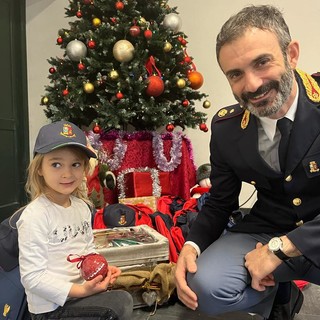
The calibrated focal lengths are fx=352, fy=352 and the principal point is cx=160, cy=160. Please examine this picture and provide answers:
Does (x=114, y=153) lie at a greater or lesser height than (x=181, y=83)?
lesser

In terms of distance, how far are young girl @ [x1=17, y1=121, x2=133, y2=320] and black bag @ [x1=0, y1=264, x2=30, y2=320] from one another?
0.37 ft

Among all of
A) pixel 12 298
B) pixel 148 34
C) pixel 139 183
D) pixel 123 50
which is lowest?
pixel 12 298

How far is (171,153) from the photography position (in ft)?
8.08

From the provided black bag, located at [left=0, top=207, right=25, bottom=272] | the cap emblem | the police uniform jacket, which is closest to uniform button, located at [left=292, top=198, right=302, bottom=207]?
the police uniform jacket

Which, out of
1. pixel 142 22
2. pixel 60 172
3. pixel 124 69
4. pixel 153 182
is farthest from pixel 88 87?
pixel 60 172

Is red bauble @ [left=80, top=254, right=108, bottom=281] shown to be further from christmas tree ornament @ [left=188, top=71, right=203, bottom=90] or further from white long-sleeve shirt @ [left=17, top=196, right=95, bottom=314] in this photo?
christmas tree ornament @ [left=188, top=71, right=203, bottom=90]

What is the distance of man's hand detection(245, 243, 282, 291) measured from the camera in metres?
1.00

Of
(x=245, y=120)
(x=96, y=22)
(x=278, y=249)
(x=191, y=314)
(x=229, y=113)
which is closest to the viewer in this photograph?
(x=278, y=249)

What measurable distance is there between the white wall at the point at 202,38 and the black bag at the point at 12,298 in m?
2.10

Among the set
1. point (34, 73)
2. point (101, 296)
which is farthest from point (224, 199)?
point (34, 73)

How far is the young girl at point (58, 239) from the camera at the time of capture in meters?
0.96

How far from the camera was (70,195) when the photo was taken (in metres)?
1.18

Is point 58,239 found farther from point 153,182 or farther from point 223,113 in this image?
point 153,182

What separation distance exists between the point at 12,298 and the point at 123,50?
5.22 feet
